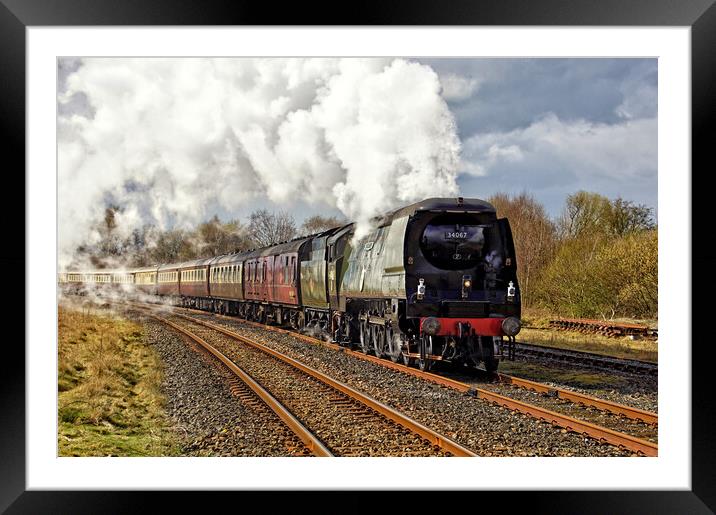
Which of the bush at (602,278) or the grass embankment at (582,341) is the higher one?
the bush at (602,278)

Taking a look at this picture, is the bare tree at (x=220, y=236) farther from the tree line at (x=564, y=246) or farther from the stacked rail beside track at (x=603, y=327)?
the stacked rail beside track at (x=603, y=327)

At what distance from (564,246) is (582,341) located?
365 cm

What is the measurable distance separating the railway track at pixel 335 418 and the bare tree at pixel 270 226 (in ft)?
9.77

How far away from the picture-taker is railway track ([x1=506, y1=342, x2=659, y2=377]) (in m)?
11.0

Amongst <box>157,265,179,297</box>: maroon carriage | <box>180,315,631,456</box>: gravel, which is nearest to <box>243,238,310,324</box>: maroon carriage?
<box>157,265,179,297</box>: maroon carriage

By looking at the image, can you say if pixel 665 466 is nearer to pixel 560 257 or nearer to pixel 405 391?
pixel 405 391

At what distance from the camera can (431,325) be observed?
33.8 feet

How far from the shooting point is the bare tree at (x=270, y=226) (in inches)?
514

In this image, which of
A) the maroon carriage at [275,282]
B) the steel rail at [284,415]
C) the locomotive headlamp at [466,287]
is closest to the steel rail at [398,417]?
the steel rail at [284,415]

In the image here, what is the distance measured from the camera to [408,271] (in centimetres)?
1055

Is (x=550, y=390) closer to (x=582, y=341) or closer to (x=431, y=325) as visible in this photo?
(x=431, y=325)

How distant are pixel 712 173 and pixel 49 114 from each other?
7331 mm

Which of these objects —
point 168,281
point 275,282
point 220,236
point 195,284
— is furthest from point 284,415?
point 195,284
